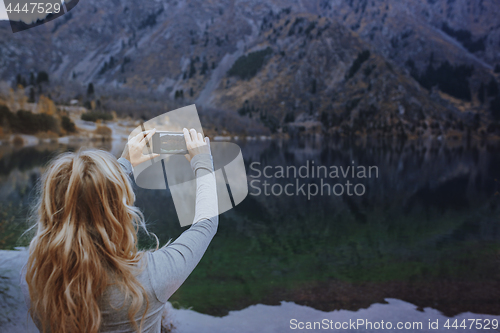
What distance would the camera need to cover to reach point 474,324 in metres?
4.02

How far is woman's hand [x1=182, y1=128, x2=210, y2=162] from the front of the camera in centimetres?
116

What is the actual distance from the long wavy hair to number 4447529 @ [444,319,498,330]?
4292 mm

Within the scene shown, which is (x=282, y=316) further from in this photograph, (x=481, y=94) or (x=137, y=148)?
(x=481, y=94)

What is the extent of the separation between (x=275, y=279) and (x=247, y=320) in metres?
1.32

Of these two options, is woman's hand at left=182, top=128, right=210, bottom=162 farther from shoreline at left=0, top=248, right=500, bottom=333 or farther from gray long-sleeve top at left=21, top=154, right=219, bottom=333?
shoreline at left=0, top=248, right=500, bottom=333

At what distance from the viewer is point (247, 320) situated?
396 cm

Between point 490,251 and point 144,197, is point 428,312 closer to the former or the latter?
point 490,251

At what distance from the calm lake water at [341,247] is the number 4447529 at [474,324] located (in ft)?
0.66

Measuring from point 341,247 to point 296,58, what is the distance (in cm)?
9598

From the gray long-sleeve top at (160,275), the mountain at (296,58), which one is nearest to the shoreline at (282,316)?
the gray long-sleeve top at (160,275)

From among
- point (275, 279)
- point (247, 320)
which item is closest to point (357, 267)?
point (275, 279)

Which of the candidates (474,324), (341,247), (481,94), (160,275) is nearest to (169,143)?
(160,275)

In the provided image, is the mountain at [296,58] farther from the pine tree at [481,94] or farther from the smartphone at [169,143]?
the smartphone at [169,143]

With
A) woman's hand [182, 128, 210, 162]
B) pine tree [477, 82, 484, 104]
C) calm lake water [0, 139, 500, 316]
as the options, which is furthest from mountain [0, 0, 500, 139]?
woman's hand [182, 128, 210, 162]
